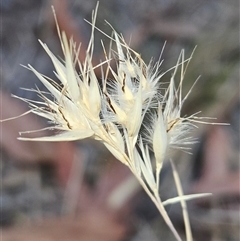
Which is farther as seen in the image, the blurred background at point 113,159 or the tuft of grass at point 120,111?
the blurred background at point 113,159

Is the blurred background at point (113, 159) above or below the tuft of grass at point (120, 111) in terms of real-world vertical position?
below

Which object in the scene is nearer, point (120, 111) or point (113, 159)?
point (120, 111)

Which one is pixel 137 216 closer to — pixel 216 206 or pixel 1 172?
pixel 216 206

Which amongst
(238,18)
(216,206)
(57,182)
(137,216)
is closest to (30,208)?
(57,182)

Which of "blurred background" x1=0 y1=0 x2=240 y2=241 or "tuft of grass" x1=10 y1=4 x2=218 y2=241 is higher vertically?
"tuft of grass" x1=10 y1=4 x2=218 y2=241

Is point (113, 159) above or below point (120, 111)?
below

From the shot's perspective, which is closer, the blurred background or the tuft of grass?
the tuft of grass

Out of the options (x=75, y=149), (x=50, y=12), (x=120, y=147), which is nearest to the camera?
(x=120, y=147)

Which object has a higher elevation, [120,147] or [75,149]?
[120,147]
